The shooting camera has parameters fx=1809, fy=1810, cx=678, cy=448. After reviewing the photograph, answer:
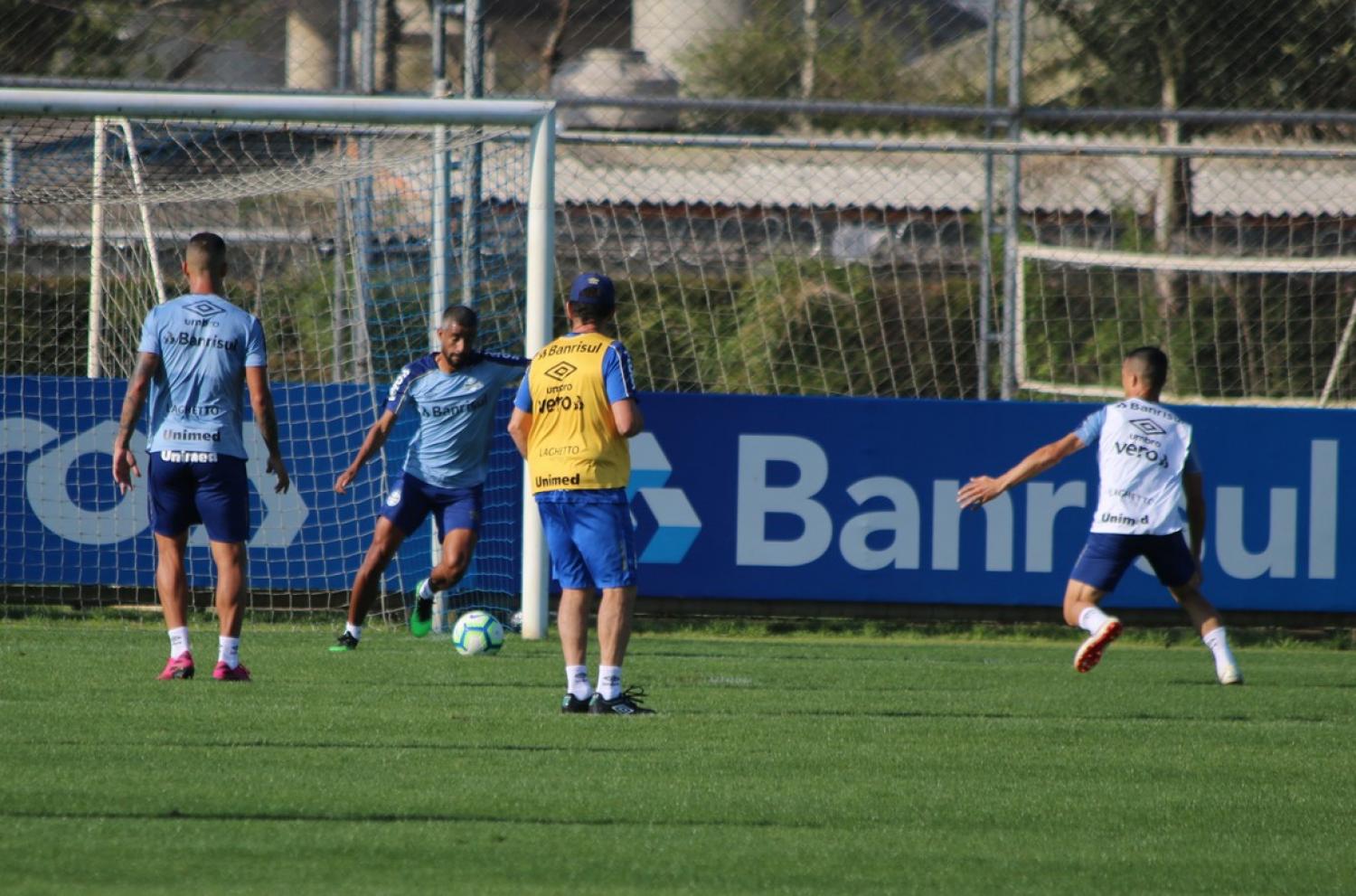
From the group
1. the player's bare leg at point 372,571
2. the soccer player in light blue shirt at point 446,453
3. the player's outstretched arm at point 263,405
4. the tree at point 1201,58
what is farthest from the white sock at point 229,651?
the tree at point 1201,58

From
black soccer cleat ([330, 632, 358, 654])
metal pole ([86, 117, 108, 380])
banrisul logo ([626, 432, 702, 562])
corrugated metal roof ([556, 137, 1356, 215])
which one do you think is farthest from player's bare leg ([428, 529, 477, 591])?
corrugated metal roof ([556, 137, 1356, 215])

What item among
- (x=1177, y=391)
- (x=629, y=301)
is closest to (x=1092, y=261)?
(x=1177, y=391)

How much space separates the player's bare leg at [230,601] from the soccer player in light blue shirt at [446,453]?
2.17 meters

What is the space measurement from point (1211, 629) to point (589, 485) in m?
3.96

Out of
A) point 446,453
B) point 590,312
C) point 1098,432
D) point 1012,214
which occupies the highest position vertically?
point 1012,214

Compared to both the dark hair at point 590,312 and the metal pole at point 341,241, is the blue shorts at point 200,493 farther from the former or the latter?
the metal pole at point 341,241

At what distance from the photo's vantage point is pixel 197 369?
852 centimetres

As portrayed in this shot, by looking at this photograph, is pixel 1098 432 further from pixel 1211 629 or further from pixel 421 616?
pixel 421 616

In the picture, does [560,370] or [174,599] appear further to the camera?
[174,599]

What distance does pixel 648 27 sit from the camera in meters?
18.1

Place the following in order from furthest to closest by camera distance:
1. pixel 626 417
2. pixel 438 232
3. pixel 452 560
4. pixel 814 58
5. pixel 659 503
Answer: pixel 814 58, pixel 659 503, pixel 438 232, pixel 452 560, pixel 626 417

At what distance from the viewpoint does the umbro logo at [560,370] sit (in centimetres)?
776

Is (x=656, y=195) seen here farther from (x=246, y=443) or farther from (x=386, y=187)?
(x=246, y=443)

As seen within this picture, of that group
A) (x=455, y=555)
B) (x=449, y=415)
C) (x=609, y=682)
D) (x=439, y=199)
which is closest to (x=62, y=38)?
(x=439, y=199)
